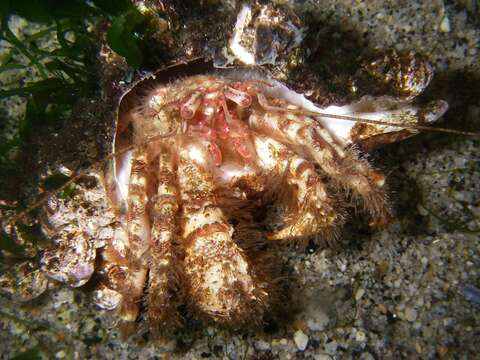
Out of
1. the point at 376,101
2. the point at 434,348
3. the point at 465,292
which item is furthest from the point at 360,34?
the point at 434,348

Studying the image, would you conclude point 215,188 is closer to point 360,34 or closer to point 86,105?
point 86,105

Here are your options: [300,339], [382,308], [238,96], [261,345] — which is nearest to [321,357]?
[300,339]

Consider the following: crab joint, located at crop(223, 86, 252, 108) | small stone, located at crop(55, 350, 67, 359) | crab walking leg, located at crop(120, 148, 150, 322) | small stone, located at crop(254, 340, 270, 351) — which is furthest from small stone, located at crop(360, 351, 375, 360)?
small stone, located at crop(55, 350, 67, 359)

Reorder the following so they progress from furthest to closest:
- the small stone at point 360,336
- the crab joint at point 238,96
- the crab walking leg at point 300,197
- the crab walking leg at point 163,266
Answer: the small stone at point 360,336
the crab joint at point 238,96
the crab walking leg at point 300,197
the crab walking leg at point 163,266

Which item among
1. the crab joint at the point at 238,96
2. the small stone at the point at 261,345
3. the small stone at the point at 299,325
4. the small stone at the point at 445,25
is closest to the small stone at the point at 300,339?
the small stone at the point at 299,325

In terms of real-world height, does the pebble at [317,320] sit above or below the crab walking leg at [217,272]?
below

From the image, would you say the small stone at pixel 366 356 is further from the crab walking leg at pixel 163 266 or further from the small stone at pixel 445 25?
the small stone at pixel 445 25
